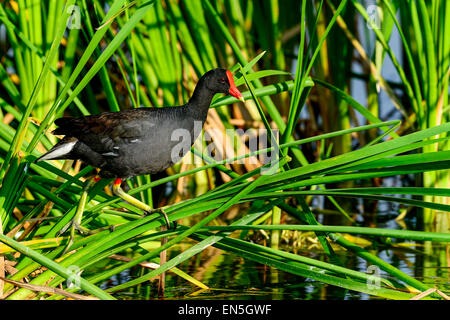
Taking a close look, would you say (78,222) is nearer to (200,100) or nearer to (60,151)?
(60,151)

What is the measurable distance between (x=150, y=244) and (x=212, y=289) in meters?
0.70

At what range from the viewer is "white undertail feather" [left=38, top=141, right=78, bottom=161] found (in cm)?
236

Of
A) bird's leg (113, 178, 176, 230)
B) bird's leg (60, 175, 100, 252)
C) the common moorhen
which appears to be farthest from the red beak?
bird's leg (60, 175, 100, 252)

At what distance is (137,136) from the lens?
237 cm

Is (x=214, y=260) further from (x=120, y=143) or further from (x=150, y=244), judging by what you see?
(x=120, y=143)

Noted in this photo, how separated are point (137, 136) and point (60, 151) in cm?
32

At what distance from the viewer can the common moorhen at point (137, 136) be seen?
2.36 metres

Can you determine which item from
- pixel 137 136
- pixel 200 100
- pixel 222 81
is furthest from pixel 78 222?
pixel 222 81

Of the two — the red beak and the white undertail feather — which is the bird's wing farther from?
the red beak

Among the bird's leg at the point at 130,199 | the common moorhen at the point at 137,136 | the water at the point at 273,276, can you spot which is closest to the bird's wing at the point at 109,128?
the common moorhen at the point at 137,136

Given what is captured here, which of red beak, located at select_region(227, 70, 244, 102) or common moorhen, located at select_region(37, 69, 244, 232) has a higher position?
red beak, located at select_region(227, 70, 244, 102)
